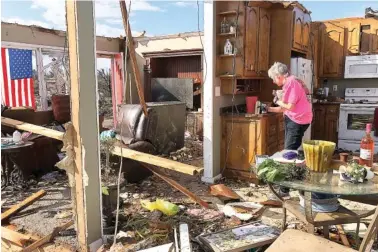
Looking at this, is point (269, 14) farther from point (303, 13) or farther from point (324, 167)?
point (324, 167)

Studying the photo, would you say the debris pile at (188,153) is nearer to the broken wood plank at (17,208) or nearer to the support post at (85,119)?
the broken wood plank at (17,208)

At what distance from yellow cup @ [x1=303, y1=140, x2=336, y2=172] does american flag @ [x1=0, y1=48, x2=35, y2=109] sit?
5.73 meters

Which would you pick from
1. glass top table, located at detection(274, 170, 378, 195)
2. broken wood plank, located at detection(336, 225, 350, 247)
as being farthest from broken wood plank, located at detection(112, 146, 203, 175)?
broken wood plank, located at detection(336, 225, 350, 247)

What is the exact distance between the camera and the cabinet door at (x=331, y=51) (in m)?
5.73

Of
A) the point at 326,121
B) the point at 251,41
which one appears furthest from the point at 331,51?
the point at 251,41

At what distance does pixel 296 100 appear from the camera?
3.43 meters

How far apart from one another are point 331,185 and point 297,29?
3.38 metres

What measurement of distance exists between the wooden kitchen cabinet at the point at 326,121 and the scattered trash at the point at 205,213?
11.6 feet

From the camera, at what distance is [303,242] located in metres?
1.78

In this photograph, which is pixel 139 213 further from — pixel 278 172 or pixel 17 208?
pixel 278 172

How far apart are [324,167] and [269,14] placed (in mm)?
3077

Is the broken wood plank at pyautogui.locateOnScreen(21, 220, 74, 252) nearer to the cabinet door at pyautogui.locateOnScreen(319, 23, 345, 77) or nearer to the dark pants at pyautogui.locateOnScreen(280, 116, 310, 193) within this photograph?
the dark pants at pyautogui.locateOnScreen(280, 116, 310, 193)

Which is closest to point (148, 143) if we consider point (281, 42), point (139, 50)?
point (281, 42)

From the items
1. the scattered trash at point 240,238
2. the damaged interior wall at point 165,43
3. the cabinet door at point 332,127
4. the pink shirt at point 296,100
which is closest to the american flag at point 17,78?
the damaged interior wall at point 165,43
